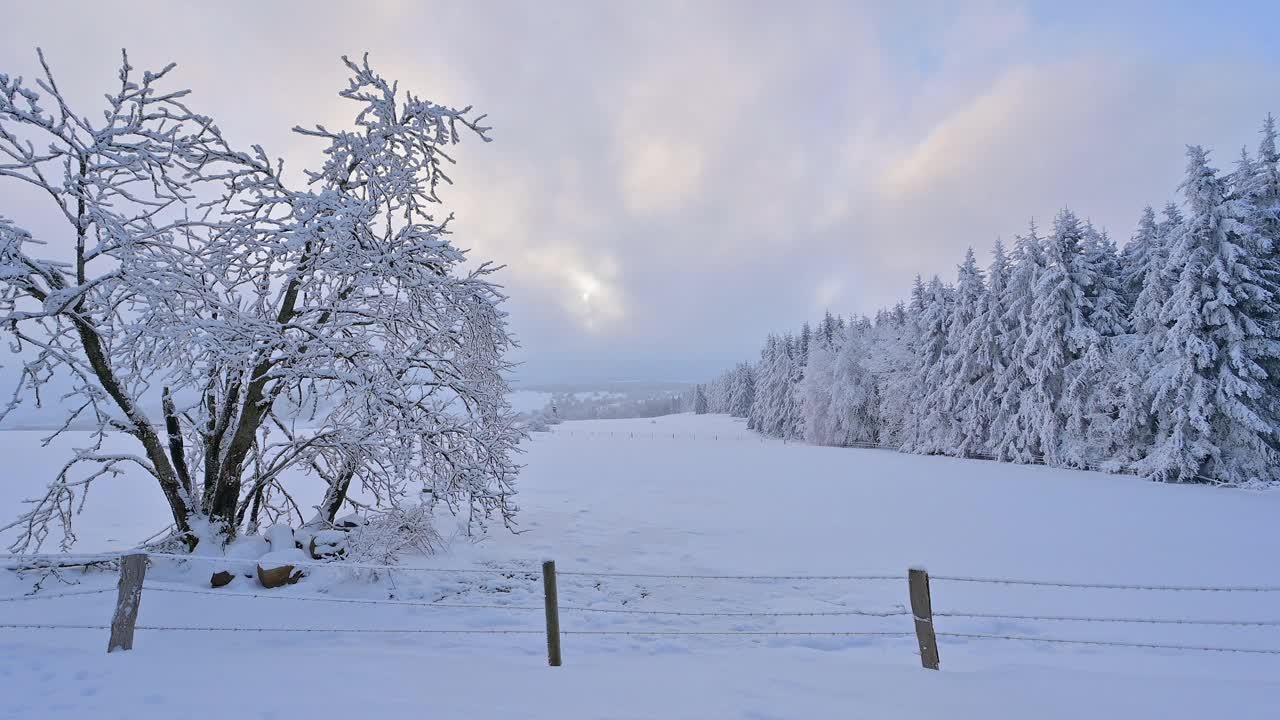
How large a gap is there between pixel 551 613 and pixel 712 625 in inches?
144

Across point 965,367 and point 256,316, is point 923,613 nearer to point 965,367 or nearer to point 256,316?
point 256,316

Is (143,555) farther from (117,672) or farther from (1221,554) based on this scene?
(1221,554)

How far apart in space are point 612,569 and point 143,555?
302 inches

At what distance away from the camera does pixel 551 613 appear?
5668 millimetres

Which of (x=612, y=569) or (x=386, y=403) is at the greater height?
(x=386, y=403)

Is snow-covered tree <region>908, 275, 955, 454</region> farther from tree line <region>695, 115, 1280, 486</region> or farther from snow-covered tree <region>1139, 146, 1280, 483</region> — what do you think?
snow-covered tree <region>1139, 146, 1280, 483</region>

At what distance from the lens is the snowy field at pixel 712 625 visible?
5.04m

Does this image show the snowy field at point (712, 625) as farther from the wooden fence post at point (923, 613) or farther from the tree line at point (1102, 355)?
the tree line at point (1102, 355)

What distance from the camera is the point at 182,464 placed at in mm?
9008

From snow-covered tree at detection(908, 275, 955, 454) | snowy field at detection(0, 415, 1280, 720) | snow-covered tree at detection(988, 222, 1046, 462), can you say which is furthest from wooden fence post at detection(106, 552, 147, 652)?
snow-covered tree at detection(908, 275, 955, 454)

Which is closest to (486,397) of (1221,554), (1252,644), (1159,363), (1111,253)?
(1252,644)

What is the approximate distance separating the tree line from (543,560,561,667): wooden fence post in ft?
90.2

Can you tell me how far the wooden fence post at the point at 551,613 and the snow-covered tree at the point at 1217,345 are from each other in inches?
1083

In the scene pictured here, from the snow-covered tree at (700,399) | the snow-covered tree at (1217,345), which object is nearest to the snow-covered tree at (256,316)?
the snow-covered tree at (1217,345)
